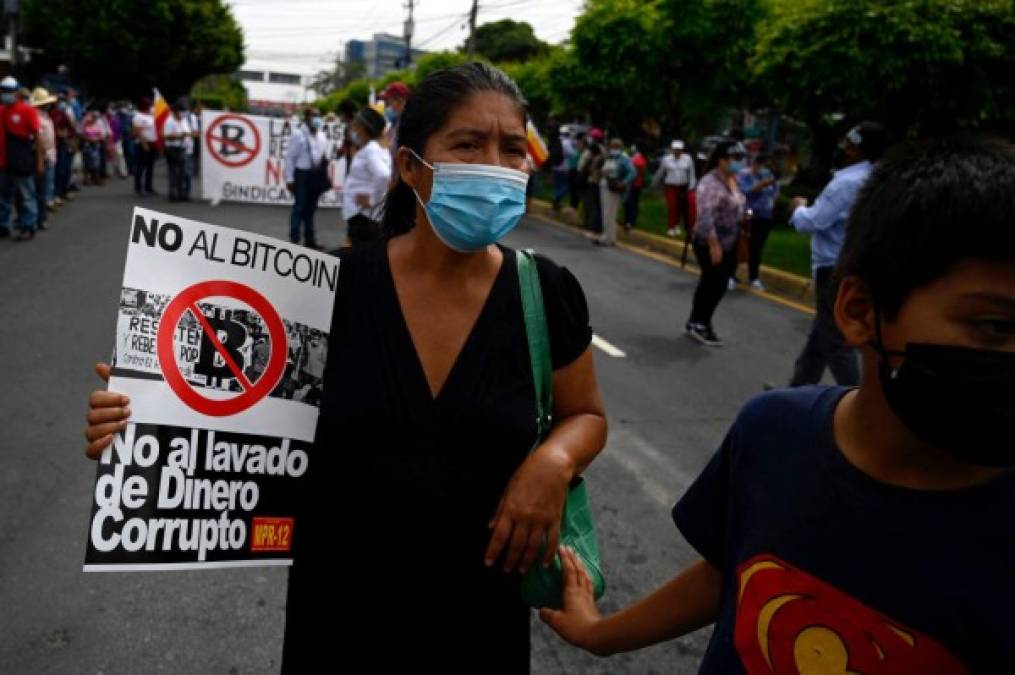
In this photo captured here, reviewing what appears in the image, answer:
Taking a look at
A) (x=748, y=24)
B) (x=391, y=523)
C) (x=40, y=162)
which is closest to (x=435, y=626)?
(x=391, y=523)

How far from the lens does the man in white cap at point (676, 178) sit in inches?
547

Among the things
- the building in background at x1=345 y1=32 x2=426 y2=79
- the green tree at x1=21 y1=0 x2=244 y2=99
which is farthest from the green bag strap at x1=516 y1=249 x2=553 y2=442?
the building in background at x1=345 y1=32 x2=426 y2=79

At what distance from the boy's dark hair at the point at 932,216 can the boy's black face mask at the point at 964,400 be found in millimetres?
85

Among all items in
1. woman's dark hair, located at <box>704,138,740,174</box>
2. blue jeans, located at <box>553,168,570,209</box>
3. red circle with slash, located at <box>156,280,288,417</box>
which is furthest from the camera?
blue jeans, located at <box>553,168,570,209</box>

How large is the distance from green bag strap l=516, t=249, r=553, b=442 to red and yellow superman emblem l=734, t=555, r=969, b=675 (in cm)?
52

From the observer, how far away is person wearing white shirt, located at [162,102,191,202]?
14.6 metres

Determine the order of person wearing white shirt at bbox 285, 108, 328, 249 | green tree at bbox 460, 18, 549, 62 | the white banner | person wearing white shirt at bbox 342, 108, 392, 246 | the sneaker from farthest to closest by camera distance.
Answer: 1. green tree at bbox 460, 18, 549, 62
2. the white banner
3. person wearing white shirt at bbox 285, 108, 328, 249
4. the sneaker
5. person wearing white shirt at bbox 342, 108, 392, 246

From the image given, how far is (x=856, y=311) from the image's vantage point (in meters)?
1.15

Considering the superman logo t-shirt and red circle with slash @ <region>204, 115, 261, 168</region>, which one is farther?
red circle with slash @ <region>204, 115, 261, 168</region>

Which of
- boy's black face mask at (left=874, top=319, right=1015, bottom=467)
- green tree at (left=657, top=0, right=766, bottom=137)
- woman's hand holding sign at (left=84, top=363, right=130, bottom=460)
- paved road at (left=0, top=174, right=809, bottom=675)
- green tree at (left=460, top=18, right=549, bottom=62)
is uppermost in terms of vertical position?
green tree at (left=460, top=18, right=549, bottom=62)

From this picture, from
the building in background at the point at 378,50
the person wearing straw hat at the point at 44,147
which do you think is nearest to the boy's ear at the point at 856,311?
the person wearing straw hat at the point at 44,147

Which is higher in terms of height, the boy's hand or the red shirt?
the red shirt

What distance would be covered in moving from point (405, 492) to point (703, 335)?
629 cm

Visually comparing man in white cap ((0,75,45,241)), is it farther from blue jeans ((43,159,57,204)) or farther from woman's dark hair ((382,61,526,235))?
woman's dark hair ((382,61,526,235))
